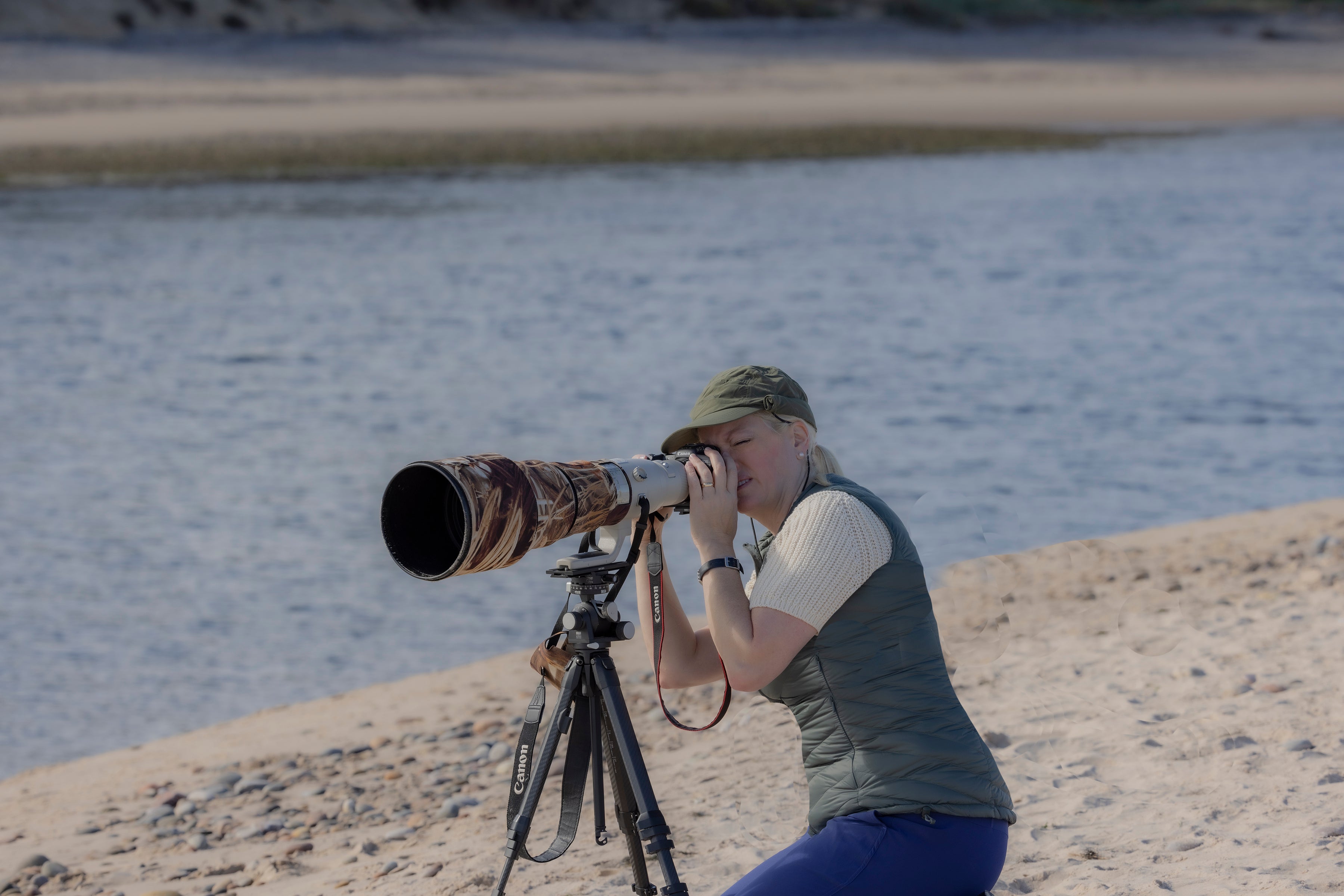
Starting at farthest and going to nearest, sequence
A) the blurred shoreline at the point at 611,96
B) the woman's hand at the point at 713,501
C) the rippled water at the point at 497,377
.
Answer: the blurred shoreline at the point at 611,96 → the rippled water at the point at 497,377 → the woman's hand at the point at 713,501

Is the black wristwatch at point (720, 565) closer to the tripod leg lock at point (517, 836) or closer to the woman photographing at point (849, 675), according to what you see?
the woman photographing at point (849, 675)

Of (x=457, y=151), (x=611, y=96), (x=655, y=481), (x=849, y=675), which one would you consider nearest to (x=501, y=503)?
(x=655, y=481)

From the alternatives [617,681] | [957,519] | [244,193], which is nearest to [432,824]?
[617,681]

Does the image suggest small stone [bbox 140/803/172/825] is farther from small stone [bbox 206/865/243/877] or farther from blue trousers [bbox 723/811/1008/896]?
blue trousers [bbox 723/811/1008/896]

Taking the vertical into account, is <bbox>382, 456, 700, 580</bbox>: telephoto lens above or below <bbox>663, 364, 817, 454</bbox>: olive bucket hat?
below

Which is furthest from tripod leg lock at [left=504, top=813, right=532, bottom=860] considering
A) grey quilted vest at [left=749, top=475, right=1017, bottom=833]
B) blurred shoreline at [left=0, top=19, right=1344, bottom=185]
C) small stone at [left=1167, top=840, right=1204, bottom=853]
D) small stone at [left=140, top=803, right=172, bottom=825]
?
blurred shoreline at [left=0, top=19, right=1344, bottom=185]

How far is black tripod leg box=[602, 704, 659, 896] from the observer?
8.67 ft

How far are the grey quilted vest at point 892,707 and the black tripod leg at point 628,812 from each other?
424 millimetres

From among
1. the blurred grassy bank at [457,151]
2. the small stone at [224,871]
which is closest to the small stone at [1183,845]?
the small stone at [224,871]

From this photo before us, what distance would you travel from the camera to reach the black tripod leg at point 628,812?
2.64m

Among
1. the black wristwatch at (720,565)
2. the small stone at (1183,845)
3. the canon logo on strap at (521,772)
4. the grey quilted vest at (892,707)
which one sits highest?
the black wristwatch at (720,565)

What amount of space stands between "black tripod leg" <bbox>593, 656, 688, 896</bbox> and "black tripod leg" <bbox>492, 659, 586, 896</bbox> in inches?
2.0

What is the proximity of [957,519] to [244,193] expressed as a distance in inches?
803

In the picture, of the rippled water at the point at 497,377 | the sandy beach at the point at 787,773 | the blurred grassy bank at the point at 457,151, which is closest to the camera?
the sandy beach at the point at 787,773
